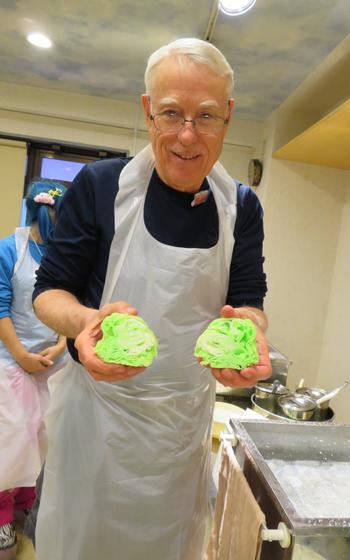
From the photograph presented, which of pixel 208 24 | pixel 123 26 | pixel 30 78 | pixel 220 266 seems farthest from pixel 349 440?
pixel 30 78

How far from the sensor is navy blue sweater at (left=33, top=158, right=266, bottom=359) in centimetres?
98

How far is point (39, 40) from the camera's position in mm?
2533

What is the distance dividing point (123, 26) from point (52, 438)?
2260 mm

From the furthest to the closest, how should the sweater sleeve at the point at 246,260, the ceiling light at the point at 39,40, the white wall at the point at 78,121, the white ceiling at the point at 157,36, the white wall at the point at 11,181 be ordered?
1. the white wall at the point at 11,181
2. the white wall at the point at 78,121
3. the ceiling light at the point at 39,40
4. the white ceiling at the point at 157,36
5. the sweater sleeve at the point at 246,260

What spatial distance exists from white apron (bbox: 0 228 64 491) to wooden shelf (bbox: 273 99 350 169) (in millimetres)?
1702

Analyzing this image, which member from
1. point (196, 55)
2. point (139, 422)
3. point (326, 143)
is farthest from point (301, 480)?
point (326, 143)

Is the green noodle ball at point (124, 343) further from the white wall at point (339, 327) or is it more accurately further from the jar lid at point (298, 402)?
the white wall at point (339, 327)

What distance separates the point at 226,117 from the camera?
37.2 inches

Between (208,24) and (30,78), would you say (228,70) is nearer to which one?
(208,24)

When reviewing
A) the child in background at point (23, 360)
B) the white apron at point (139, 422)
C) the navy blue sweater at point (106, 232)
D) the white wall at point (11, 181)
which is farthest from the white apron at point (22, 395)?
the white wall at point (11, 181)

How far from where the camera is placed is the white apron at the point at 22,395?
1.73 meters

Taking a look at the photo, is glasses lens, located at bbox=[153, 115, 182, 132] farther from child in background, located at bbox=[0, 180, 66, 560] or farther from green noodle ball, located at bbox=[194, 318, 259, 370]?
child in background, located at bbox=[0, 180, 66, 560]

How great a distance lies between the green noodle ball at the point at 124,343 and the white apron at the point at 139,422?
0.17m

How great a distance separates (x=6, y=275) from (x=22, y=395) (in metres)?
0.56
